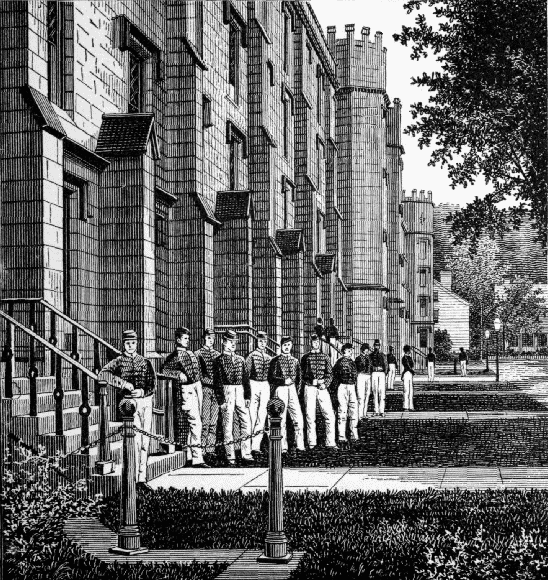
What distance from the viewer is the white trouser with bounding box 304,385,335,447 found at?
13.7 meters

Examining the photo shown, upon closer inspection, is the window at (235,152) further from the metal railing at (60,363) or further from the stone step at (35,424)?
the stone step at (35,424)

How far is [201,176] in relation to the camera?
573 inches

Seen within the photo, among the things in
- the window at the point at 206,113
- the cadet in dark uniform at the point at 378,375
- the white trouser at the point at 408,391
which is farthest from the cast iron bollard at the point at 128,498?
the white trouser at the point at 408,391

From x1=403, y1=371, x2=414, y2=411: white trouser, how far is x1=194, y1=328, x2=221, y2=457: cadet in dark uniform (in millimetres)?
4321

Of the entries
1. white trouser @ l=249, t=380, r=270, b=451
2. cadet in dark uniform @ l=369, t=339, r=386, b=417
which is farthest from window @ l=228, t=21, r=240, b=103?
white trouser @ l=249, t=380, r=270, b=451

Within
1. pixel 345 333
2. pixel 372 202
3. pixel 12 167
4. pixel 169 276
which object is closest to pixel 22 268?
pixel 12 167

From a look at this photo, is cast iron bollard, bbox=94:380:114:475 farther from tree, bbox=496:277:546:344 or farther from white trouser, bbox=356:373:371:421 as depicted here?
white trouser, bbox=356:373:371:421

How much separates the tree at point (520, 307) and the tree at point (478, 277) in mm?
207

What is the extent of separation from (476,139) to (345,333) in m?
5.20

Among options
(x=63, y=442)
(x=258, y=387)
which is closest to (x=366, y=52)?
(x=258, y=387)

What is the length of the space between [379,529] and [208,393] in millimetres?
4969

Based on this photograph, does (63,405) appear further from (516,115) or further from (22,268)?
(516,115)

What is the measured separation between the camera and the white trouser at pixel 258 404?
43.8ft

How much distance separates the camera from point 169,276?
1382 centimetres
